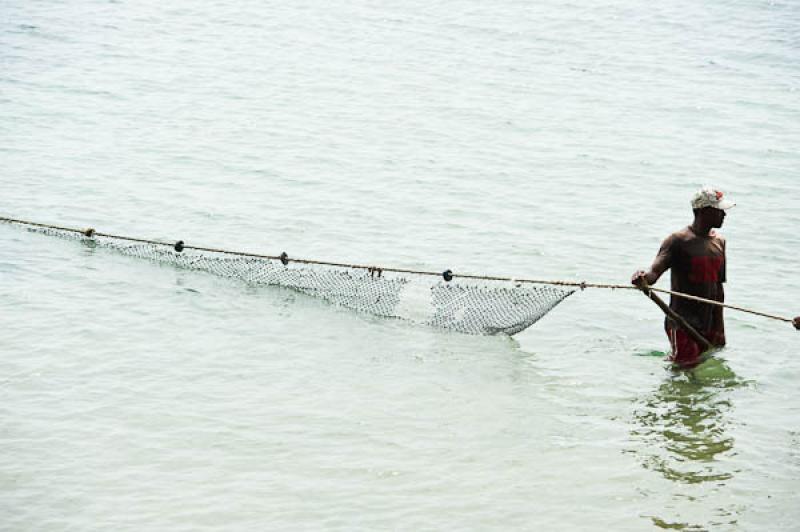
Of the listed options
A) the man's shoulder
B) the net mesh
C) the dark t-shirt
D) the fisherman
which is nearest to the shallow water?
the net mesh

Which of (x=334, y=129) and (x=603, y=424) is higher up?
(x=334, y=129)

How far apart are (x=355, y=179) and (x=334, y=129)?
2.74 metres

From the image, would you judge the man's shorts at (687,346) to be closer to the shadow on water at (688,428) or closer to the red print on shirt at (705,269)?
the shadow on water at (688,428)

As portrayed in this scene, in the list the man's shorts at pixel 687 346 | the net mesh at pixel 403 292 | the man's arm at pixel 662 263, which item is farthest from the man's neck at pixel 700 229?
the net mesh at pixel 403 292

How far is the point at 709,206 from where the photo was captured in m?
7.05

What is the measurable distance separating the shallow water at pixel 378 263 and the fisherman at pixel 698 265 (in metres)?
0.60

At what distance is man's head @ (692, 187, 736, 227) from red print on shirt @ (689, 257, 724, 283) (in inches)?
10.0

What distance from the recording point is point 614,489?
625cm

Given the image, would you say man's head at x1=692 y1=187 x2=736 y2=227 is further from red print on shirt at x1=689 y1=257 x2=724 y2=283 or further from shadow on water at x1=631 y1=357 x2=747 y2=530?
shadow on water at x1=631 y1=357 x2=747 y2=530

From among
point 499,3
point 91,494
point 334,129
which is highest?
point 499,3

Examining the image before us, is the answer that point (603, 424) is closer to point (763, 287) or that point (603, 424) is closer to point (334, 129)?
point (763, 287)

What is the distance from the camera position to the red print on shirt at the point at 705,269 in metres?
7.20

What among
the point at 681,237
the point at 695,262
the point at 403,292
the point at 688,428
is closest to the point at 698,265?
the point at 695,262

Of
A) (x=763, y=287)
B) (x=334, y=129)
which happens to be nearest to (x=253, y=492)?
(x=763, y=287)
